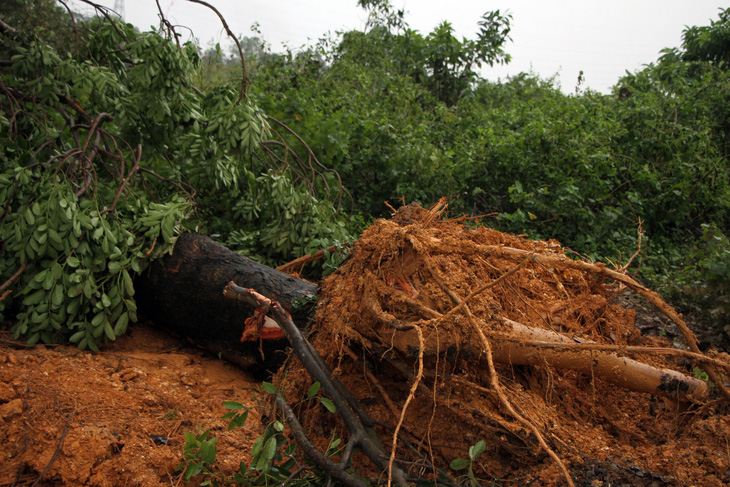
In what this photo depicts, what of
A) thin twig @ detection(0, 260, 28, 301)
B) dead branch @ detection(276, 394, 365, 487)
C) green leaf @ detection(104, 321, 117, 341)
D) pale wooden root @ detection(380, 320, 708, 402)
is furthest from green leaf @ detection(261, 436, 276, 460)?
thin twig @ detection(0, 260, 28, 301)

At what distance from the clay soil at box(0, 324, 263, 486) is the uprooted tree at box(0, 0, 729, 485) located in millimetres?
197

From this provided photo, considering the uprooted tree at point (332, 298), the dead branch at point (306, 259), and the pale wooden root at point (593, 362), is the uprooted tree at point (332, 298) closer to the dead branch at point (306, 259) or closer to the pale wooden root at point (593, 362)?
the pale wooden root at point (593, 362)

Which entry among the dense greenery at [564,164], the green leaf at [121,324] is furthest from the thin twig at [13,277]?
the dense greenery at [564,164]

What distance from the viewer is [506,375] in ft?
6.93

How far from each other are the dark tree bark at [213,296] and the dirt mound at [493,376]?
55cm

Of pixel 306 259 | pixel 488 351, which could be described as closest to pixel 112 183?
pixel 306 259

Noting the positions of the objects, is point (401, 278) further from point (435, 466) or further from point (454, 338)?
point (435, 466)

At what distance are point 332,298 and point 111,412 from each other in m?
1.05

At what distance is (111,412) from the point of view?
7.25 feet

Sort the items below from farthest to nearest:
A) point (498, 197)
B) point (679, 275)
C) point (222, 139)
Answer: point (498, 197)
point (679, 275)
point (222, 139)

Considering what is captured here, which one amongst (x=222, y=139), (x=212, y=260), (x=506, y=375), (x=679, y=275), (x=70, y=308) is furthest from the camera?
(x=679, y=275)

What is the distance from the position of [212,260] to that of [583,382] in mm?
2102

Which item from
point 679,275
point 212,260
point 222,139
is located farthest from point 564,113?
point 212,260

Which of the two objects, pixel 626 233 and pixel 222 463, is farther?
pixel 626 233
